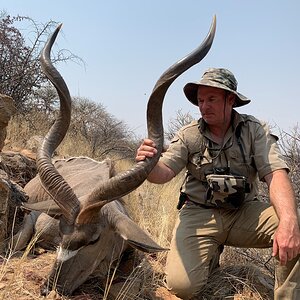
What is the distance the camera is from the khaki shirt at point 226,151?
400 centimetres

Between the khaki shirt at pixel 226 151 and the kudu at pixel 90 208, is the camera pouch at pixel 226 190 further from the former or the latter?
the kudu at pixel 90 208

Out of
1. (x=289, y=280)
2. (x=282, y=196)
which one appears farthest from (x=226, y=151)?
(x=289, y=280)

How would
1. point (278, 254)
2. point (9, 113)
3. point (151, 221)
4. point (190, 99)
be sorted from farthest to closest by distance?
point (151, 221), point (9, 113), point (190, 99), point (278, 254)

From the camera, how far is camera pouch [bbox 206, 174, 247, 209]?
155 inches

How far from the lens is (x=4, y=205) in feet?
15.0

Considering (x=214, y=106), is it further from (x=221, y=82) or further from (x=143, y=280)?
(x=143, y=280)

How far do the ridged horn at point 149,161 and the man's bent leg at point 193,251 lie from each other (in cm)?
79

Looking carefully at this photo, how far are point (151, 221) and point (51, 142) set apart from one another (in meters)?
2.55

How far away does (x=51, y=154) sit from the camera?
4.06 meters

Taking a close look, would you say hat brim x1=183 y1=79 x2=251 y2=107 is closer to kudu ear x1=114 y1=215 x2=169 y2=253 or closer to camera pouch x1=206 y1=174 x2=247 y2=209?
camera pouch x1=206 y1=174 x2=247 y2=209

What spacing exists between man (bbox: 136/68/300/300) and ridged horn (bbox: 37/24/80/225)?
2.31 ft

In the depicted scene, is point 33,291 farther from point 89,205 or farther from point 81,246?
point 89,205

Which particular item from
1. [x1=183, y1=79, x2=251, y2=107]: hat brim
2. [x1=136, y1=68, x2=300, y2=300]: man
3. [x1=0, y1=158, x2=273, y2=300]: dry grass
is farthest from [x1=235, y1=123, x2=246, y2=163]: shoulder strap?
[x1=0, y1=158, x2=273, y2=300]: dry grass

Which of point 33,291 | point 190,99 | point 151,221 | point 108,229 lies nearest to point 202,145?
point 190,99
